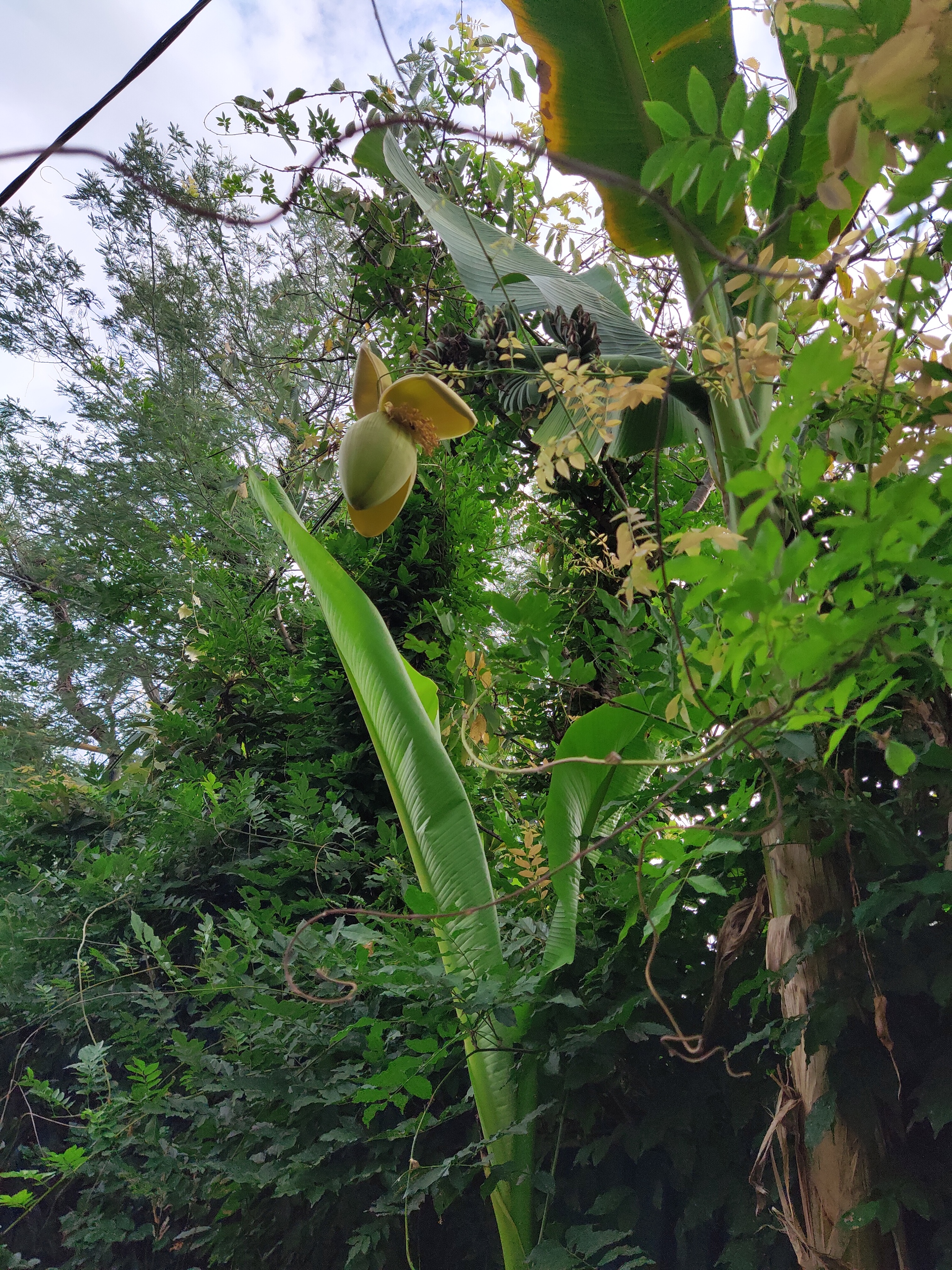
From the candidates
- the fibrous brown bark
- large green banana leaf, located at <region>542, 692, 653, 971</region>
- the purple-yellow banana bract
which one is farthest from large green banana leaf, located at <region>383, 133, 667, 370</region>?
the fibrous brown bark

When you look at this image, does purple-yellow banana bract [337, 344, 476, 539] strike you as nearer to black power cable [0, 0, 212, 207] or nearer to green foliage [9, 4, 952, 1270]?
green foliage [9, 4, 952, 1270]

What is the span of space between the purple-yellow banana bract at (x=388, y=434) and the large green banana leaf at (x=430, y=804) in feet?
0.69

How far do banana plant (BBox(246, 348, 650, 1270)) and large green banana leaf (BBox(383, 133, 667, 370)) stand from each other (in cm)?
48

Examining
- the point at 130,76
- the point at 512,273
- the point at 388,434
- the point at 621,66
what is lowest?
the point at 388,434

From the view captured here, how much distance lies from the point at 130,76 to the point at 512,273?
0.62 m

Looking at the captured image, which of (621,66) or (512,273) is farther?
(512,273)

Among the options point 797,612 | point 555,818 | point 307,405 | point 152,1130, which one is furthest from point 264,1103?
point 307,405

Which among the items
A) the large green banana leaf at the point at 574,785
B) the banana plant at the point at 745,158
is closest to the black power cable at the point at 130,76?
the banana plant at the point at 745,158

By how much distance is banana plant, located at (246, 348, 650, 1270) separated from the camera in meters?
0.72

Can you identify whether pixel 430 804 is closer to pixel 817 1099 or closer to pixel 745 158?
pixel 817 1099

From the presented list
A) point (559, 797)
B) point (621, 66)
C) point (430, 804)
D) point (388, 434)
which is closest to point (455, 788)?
point (430, 804)

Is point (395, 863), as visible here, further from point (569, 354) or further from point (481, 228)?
point (481, 228)

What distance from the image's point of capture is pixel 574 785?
0.80 m

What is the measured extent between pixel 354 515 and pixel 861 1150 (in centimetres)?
68
